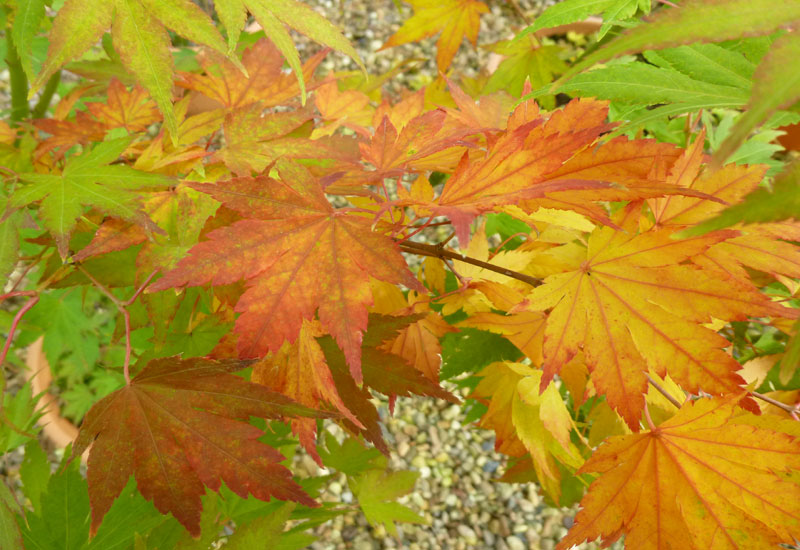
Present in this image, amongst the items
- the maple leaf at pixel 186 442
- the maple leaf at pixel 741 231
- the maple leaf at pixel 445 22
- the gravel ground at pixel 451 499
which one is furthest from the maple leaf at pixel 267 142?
the gravel ground at pixel 451 499

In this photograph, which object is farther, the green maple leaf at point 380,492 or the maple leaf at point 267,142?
the green maple leaf at point 380,492

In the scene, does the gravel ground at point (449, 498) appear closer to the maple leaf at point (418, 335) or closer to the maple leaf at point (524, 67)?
the maple leaf at point (524, 67)

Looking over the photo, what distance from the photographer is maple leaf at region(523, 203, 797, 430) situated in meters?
0.54

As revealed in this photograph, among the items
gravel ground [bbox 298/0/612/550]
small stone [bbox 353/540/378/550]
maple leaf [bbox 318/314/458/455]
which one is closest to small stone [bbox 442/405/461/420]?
gravel ground [bbox 298/0/612/550]

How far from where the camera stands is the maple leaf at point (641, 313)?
1.76 ft

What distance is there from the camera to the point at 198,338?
79 cm

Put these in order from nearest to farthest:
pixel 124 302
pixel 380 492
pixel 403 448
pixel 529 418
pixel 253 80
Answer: pixel 124 302
pixel 529 418
pixel 253 80
pixel 380 492
pixel 403 448

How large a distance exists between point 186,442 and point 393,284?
255mm

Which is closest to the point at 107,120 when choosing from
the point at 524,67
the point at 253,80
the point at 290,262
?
the point at 253,80

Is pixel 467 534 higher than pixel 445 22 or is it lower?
lower

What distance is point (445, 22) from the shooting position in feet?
4.11

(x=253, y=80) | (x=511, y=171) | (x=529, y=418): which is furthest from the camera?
(x=253, y=80)

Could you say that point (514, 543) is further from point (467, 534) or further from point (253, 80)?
point (253, 80)

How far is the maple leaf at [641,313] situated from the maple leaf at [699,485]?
6 cm
